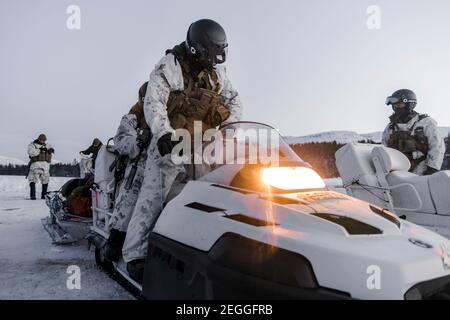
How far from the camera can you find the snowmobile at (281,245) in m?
1.43

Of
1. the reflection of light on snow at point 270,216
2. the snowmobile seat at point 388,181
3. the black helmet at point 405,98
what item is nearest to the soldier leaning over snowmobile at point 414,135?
the black helmet at point 405,98

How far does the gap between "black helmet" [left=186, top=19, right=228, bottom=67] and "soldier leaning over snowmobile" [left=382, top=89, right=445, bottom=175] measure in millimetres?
4003

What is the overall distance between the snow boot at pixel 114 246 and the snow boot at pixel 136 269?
36 cm

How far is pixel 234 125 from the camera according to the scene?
2.49m

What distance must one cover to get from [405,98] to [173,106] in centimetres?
453

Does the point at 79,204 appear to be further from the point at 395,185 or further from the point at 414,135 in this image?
the point at 414,135

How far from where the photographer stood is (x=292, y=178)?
6.72 ft

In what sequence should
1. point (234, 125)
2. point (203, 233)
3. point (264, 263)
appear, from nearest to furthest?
point (264, 263) < point (203, 233) < point (234, 125)

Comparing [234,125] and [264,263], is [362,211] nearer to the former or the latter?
[264,263]

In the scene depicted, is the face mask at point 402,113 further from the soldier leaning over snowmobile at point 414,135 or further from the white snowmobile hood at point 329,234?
the white snowmobile hood at point 329,234

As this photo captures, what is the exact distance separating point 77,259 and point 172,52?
2.49m

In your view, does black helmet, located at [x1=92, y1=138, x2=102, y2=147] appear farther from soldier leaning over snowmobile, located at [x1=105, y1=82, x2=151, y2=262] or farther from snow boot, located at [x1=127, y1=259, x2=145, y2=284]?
snow boot, located at [x1=127, y1=259, x2=145, y2=284]

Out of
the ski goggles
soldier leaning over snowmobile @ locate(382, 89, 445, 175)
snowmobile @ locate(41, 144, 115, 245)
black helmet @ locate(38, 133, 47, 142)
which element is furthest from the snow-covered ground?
black helmet @ locate(38, 133, 47, 142)
